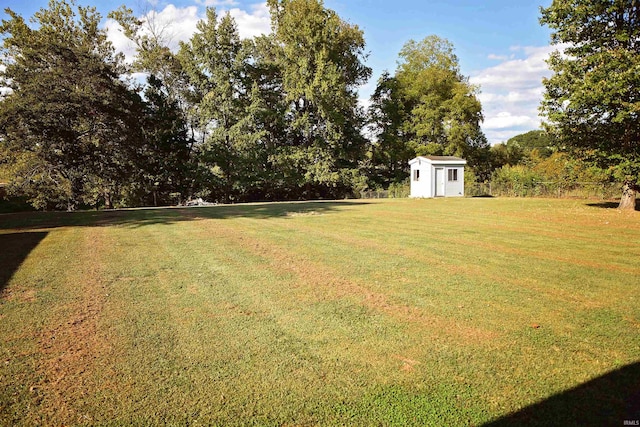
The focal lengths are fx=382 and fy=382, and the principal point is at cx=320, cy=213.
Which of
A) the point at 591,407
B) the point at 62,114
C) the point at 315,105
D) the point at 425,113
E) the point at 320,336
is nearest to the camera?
the point at 591,407

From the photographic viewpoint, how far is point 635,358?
3.26 m

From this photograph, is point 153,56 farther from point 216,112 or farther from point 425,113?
point 425,113

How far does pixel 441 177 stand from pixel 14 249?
1020 inches

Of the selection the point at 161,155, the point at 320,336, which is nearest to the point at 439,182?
the point at 161,155

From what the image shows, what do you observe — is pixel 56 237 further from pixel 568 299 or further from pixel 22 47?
pixel 22 47

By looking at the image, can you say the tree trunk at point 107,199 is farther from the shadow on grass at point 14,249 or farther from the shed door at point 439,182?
the shed door at point 439,182

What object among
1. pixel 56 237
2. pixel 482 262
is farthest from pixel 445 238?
pixel 56 237

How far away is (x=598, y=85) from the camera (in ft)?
45.7

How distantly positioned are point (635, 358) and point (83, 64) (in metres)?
30.0

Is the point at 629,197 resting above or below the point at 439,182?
below

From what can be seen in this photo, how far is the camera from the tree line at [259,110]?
51.1 feet

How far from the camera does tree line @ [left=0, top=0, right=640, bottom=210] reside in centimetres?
1558

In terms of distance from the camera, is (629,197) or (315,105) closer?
(629,197)

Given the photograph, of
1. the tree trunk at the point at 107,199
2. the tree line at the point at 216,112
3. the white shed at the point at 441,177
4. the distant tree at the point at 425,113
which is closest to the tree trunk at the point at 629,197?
the white shed at the point at 441,177
